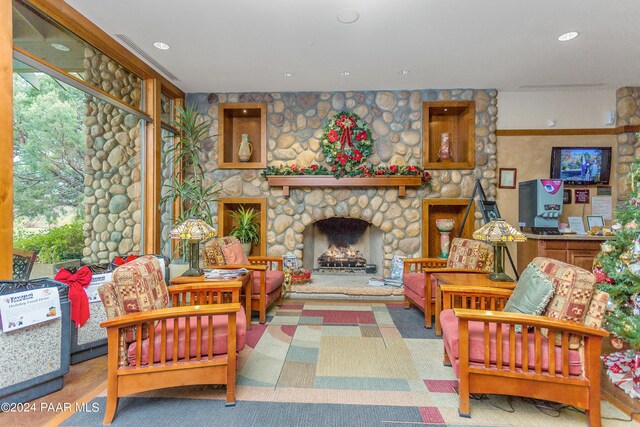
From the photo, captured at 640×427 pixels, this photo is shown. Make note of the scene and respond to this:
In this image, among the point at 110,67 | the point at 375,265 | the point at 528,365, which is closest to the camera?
the point at 528,365

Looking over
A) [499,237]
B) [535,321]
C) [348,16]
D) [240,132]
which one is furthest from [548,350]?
[240,132]

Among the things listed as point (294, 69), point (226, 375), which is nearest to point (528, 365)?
point (226, 375)

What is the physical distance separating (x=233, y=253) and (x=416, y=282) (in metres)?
2.03

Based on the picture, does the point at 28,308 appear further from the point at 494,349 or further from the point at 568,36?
the point at 568,36

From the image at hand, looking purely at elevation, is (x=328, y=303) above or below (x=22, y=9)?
below

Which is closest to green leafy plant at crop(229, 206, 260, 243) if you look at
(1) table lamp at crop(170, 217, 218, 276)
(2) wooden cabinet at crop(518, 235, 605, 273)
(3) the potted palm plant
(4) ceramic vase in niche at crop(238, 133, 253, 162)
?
(3) the potted palm plant

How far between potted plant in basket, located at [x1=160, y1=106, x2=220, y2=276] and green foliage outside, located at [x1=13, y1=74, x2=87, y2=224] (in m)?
1.23

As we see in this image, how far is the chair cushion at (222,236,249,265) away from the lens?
3.43 m

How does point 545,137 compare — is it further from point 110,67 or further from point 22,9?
point 22,9

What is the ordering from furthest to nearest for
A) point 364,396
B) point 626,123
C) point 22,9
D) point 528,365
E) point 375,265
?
point 375,265 < point 626,123 < point 22,9 < point 364,396 < point 528,365

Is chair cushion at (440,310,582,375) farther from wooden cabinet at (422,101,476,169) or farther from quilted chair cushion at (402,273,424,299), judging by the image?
wooden cabinet at (422,101,476,169)

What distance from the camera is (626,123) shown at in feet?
14.3

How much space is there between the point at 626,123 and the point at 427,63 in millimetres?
3106

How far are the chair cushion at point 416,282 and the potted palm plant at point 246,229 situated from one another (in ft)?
7.41
